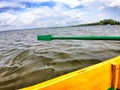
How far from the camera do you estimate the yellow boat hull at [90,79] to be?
79.8 inches

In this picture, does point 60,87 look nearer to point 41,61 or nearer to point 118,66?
point 118,66

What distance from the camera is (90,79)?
7.80 feet

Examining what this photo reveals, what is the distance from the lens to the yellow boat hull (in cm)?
203

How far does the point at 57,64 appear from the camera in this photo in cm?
615

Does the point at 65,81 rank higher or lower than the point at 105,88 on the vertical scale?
higher

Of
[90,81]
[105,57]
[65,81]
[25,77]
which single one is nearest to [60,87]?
[65,81]

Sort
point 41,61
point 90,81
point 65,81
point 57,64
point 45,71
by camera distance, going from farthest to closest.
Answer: point 41,61 → point 57,64 → point 45,71 → point 90,81 → point 65,81

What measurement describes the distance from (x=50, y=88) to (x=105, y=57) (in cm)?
531

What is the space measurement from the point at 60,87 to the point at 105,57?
17.0 ft

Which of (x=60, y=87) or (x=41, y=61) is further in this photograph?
(x=41, y=61)

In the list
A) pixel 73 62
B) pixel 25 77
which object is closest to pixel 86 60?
pixel 73 62

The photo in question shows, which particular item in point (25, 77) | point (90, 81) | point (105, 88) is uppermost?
point (90, 81)

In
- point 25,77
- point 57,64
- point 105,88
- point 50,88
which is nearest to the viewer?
point 50,88

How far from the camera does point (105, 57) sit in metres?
6.88
